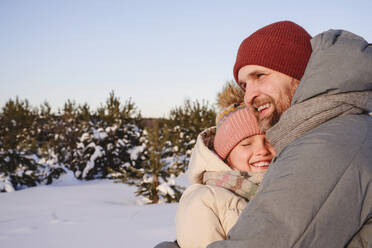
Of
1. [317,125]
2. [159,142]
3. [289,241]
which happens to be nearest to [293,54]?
[317,125]

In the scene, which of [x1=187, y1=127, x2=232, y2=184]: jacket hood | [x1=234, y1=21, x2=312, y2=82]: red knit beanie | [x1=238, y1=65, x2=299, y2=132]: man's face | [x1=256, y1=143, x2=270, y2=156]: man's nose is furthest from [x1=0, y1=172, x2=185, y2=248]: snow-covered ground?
[x1=234, y1=21, x2=312, y2=82]: red knit beanie

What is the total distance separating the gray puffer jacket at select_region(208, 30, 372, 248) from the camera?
3.11 ft

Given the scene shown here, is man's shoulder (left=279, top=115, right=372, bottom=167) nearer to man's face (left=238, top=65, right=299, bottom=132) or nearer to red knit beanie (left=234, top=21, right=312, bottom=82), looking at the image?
man's face (left=238, top=65, right=299, bottom=132)

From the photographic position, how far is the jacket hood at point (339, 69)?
44.1 inches

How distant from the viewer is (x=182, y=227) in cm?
163

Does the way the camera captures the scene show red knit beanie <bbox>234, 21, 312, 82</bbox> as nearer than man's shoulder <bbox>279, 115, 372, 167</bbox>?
No

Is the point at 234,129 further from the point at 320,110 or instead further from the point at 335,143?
the point at 335,143

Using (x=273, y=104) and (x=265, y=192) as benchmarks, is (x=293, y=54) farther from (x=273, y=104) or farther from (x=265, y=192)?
(x=265, y=192)

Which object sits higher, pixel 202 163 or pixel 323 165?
pixel 323 165

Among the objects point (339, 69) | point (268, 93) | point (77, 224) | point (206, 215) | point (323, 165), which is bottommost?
point (77, 224)

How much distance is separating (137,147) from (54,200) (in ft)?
22.2

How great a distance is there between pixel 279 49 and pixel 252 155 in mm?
709

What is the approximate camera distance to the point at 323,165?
38.2 inches

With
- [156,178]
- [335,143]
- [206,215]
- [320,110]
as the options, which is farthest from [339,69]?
[156,178]
